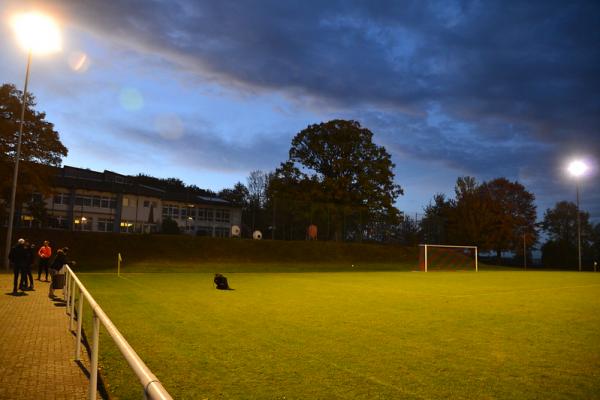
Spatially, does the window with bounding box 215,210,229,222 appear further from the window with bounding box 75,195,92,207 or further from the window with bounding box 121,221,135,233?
the window with bounding box 121,221,135,233

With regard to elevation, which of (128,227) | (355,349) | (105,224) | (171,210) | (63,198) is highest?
(63,198)

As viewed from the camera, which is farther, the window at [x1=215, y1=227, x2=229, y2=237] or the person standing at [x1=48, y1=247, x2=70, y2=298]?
the window at [x1=215, y1=227, x2=229, y2=237]

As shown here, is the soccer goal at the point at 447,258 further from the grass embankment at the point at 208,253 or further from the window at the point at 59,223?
the window at the point at 59,223

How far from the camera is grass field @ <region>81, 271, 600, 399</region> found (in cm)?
559

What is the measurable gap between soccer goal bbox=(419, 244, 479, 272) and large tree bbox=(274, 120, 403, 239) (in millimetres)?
8112

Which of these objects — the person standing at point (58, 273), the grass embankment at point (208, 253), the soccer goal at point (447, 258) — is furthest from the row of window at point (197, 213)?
the person standing at point (58, 273)

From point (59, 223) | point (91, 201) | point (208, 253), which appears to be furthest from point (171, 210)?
point (208, 253)

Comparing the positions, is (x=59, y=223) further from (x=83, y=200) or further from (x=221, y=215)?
(x=221, y=215)

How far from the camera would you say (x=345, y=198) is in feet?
172

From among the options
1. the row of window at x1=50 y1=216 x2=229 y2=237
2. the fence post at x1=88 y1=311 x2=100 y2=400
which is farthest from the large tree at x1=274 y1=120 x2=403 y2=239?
the fence post at x1=88 y1=311 x2=100 y2=400

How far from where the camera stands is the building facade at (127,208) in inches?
1922

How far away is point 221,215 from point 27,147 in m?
37.7

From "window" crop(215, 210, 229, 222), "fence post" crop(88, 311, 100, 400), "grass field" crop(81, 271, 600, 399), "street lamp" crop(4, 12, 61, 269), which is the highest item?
"street lamp" crop(4, 12, 61, 269)

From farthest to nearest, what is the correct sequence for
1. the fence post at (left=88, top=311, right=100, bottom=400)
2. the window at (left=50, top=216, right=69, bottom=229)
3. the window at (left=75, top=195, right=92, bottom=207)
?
the window at (left=75, top=195, right=92, bottom=207)
the window at (left=50, top=216, right=69, bottom=229)
the fence post at (left=88, top=311, right=100, bottom=400)
